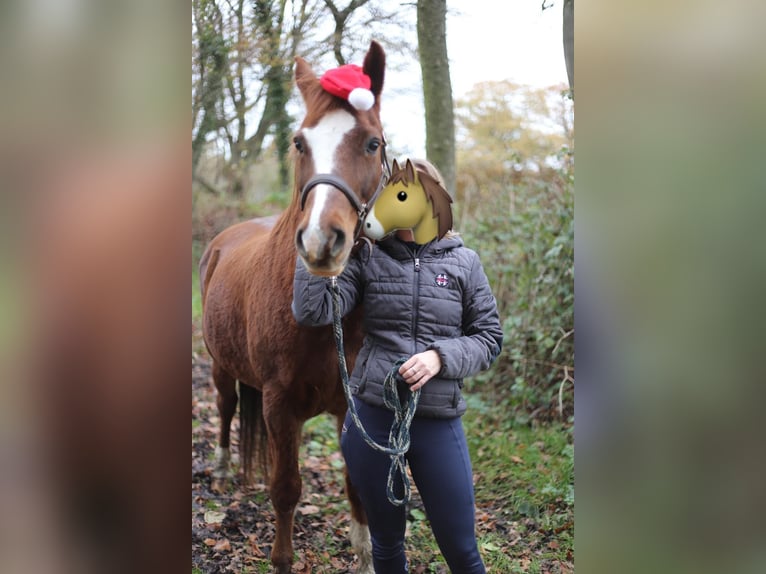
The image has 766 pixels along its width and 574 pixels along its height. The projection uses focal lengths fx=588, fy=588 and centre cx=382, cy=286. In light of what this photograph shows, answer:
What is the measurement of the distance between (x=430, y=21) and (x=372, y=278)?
4.73ft

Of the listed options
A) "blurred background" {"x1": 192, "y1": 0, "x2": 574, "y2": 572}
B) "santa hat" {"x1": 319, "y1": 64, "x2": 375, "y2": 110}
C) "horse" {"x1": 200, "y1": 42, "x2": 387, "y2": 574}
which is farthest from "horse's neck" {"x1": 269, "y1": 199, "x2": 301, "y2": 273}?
"santa hat" {"x1": 319, "y1": 64, "x2": 375, "y2": 110}

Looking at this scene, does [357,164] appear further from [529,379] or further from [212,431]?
[212,431]

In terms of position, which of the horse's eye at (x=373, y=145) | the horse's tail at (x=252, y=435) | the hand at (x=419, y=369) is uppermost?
the horse's eye at (x=373, y=145)

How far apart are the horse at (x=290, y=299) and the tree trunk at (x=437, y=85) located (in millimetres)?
930

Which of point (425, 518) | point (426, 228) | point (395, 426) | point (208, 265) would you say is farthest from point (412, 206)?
point (208, 265)

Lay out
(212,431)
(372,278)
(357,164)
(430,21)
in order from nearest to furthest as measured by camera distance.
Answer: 1. (357,164)
2. (372,278)
3. (430,21)
4. (212,431)

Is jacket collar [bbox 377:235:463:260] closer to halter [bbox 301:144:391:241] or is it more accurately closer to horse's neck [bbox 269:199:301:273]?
halter [bbox 301:144:391:241]

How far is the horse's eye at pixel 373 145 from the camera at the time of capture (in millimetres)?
1909

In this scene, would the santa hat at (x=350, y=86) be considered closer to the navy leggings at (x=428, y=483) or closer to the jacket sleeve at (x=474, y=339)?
the jacket sleeve at (x=474, y=339)

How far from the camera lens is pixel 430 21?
9.00ft

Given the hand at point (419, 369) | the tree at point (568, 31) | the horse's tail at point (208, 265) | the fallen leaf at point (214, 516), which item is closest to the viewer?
the hand at point (419, 369)
